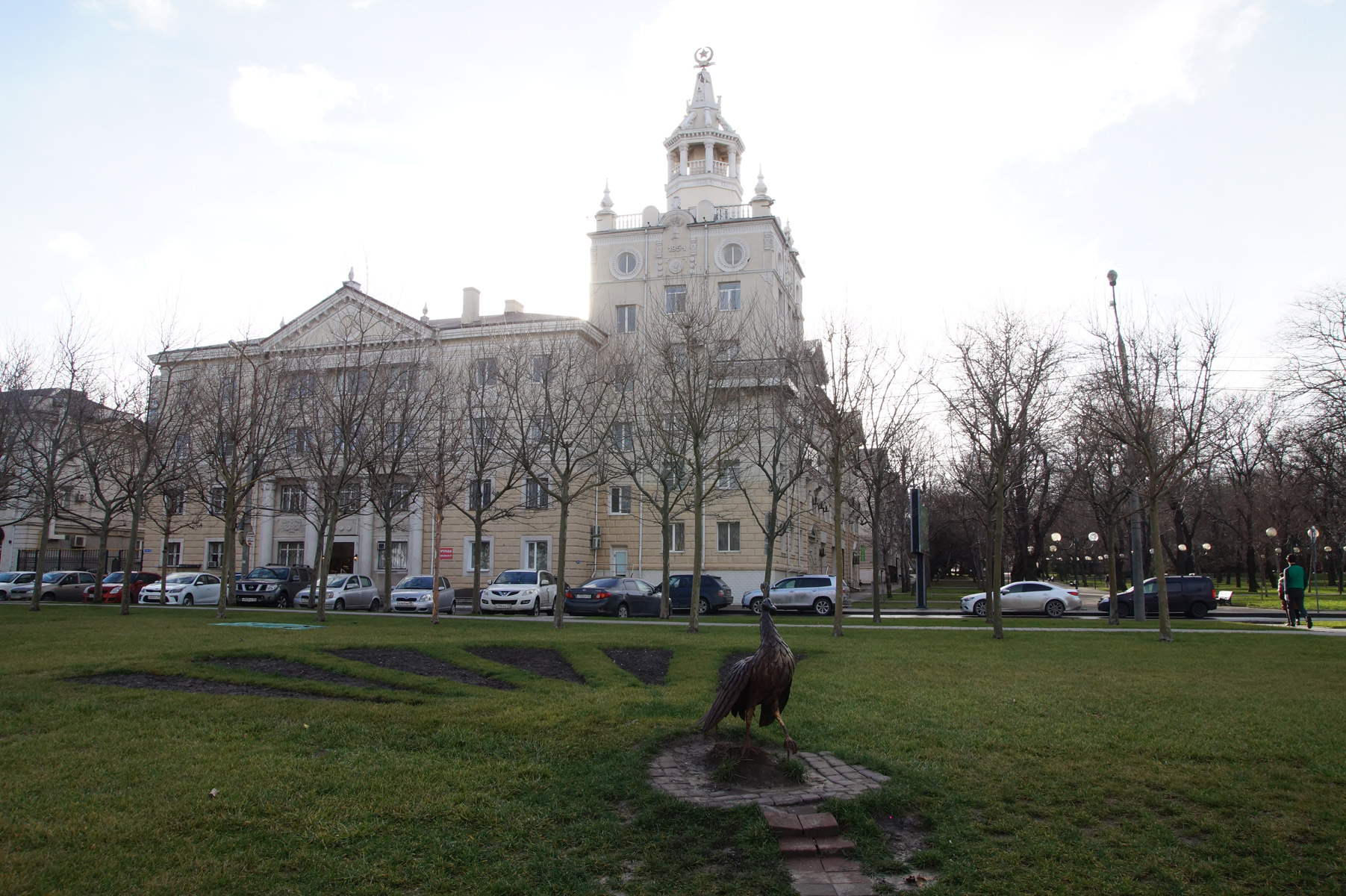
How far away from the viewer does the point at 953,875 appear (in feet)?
16.8

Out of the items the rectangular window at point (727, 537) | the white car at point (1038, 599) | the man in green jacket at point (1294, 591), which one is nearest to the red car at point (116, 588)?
the rectangular window at point (727, 537)

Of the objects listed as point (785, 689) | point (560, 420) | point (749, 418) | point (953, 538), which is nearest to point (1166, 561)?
point (953, 538)

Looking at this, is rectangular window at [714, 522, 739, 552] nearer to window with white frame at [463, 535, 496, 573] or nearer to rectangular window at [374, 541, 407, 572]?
window with white frame at [463, 535, 496, 573]

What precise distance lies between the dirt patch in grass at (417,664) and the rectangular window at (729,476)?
13.8 metres

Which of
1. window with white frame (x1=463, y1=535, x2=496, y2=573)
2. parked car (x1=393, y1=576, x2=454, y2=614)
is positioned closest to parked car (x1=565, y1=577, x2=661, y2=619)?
parked car (x1=393, y1=576, x2=454, y2=614)

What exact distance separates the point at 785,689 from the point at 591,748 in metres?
1.87

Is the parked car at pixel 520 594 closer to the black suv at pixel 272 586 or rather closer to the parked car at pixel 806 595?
the parked car at pixel 806 595

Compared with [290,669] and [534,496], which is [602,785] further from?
[534,496]

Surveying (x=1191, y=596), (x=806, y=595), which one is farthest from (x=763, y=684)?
(x=1191, y=596)

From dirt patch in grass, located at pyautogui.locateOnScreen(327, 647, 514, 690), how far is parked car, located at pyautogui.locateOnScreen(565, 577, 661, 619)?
53.0 feet

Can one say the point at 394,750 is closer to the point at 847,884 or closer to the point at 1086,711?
the point at 847,884

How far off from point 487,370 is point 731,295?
19028mm

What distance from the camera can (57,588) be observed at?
1451 inches

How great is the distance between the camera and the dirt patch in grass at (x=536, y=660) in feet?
40.5
